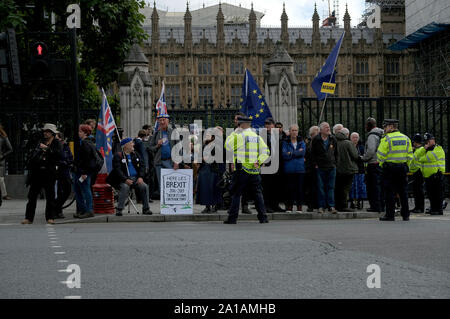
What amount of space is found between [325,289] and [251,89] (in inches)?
433

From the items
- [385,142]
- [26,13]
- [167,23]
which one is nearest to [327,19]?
[167,23]

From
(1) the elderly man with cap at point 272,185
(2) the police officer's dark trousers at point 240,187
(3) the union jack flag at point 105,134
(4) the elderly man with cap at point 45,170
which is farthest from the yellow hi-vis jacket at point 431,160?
(4) the elderly man with cap at point 45,170

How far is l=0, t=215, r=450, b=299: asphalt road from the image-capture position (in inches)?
→ 210

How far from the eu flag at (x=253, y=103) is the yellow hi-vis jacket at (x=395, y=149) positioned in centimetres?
406

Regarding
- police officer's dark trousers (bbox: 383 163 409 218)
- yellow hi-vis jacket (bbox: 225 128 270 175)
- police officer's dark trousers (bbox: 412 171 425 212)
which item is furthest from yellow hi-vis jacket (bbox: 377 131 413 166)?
police officer's dark trousers (bbox: 412 171 425 212)

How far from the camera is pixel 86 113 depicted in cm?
1806

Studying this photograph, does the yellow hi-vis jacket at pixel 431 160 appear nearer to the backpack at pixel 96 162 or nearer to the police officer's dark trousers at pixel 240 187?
the police officer's dark trousers at pixel 240 187

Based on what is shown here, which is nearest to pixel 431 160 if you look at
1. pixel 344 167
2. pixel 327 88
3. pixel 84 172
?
pixel 344 167

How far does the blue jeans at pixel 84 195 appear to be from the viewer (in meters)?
12.5

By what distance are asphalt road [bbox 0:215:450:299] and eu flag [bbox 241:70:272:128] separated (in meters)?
5.39

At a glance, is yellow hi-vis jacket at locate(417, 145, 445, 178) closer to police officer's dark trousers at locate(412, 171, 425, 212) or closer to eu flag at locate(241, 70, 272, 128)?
police officer's dark trousers at locate(412, 171, 425, 212)

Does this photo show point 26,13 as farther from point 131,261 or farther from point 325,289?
point 325,289

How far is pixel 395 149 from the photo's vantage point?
1214 cm

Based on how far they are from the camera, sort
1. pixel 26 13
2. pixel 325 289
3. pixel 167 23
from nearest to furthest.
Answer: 1. pixel 325 289
2. pixel 26 13
3. pixel 167 23
